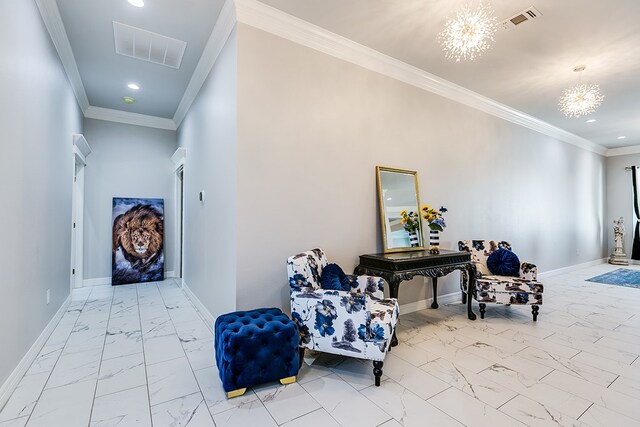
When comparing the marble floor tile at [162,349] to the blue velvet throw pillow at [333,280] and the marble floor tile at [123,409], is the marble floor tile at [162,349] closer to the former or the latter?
the marble floor tile at [123,409]

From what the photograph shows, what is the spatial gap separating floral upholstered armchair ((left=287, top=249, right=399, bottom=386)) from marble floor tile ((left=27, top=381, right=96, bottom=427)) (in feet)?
4.78

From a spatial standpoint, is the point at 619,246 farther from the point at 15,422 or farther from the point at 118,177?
the point at 118,177

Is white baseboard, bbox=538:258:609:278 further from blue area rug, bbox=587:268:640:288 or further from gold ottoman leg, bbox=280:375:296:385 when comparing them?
gold ottoman leg, bbox=280:375:296:385

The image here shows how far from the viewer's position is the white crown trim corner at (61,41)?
2746 mm

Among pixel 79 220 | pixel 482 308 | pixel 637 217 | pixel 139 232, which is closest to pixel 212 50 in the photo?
pixel 139 232

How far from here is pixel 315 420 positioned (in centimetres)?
183

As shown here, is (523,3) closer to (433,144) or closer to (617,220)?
(433,144)

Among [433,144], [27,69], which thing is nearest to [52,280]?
[27,69]

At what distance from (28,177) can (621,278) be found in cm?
938

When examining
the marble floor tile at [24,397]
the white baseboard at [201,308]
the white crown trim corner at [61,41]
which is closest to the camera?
the marble floor tile at [24,397]

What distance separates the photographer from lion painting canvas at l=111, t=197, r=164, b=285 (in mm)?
5379

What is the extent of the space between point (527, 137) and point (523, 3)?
3.62 metres

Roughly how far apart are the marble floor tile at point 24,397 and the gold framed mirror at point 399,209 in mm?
3242

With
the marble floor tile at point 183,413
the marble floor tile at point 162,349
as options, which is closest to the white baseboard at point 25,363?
the marble floor tile at point 162,349
